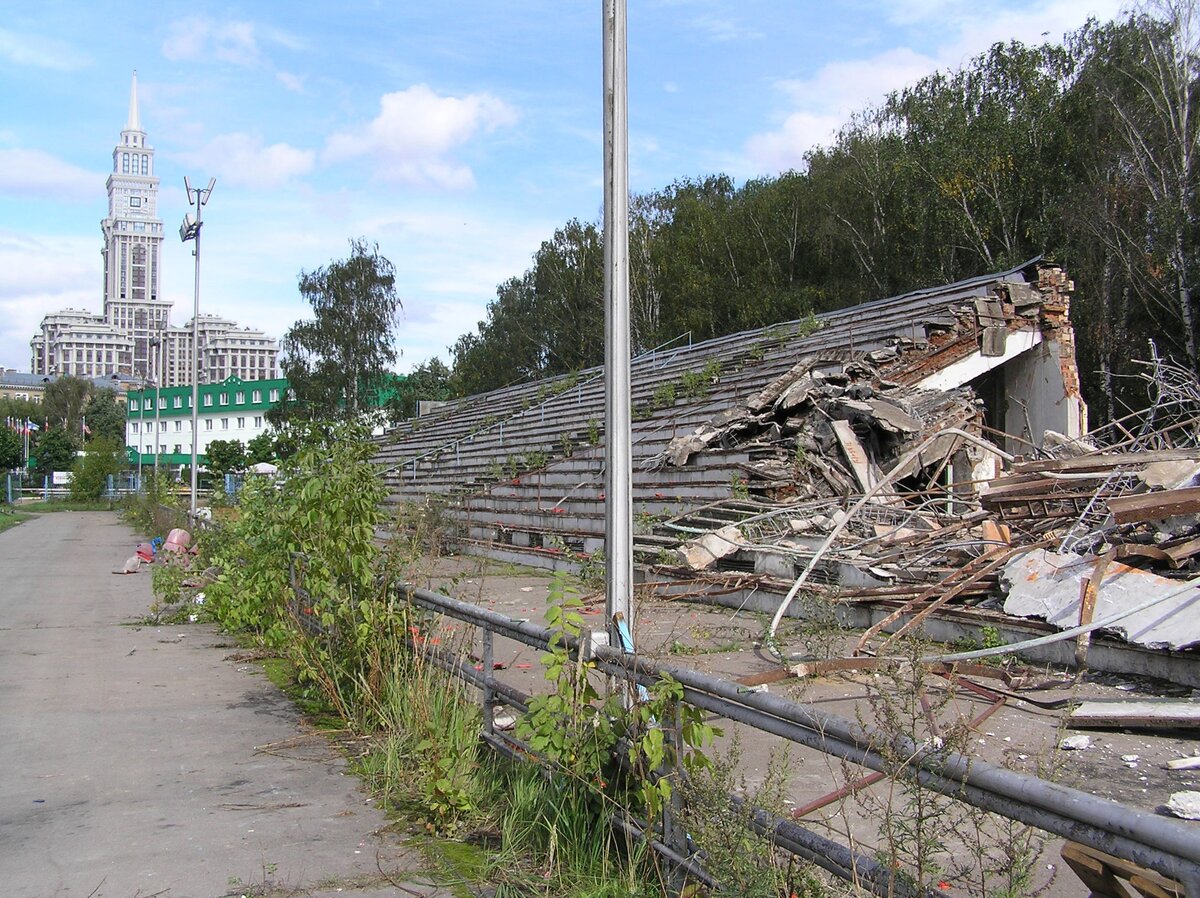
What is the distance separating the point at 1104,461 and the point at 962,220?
102ft

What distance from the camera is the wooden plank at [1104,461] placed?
378 inches

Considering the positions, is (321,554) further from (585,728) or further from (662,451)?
(662,451)

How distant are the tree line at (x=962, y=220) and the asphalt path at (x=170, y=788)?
1398cm

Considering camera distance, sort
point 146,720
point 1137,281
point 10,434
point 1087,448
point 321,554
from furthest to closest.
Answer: point 10,434 < point 1137,281 < point 1087,448 < point 146,720 < point 321,554

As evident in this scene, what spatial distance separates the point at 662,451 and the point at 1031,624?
359 inches

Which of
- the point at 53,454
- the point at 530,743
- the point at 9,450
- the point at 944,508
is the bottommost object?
the point at 530,743

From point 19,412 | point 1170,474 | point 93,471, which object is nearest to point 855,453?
point 1170,474

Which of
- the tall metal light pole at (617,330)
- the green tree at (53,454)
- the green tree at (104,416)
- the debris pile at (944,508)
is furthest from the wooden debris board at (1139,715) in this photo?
the green tree at (104,416)

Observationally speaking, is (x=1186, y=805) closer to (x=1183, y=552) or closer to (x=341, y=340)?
(x=1183, y=552)

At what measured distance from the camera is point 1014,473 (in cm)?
1059

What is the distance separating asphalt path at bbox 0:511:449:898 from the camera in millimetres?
4285

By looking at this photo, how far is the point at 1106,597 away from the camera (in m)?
7.45

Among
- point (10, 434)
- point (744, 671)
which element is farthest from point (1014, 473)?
point (10, 434)

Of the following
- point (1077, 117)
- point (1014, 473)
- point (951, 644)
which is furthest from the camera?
point (1077, 117)
